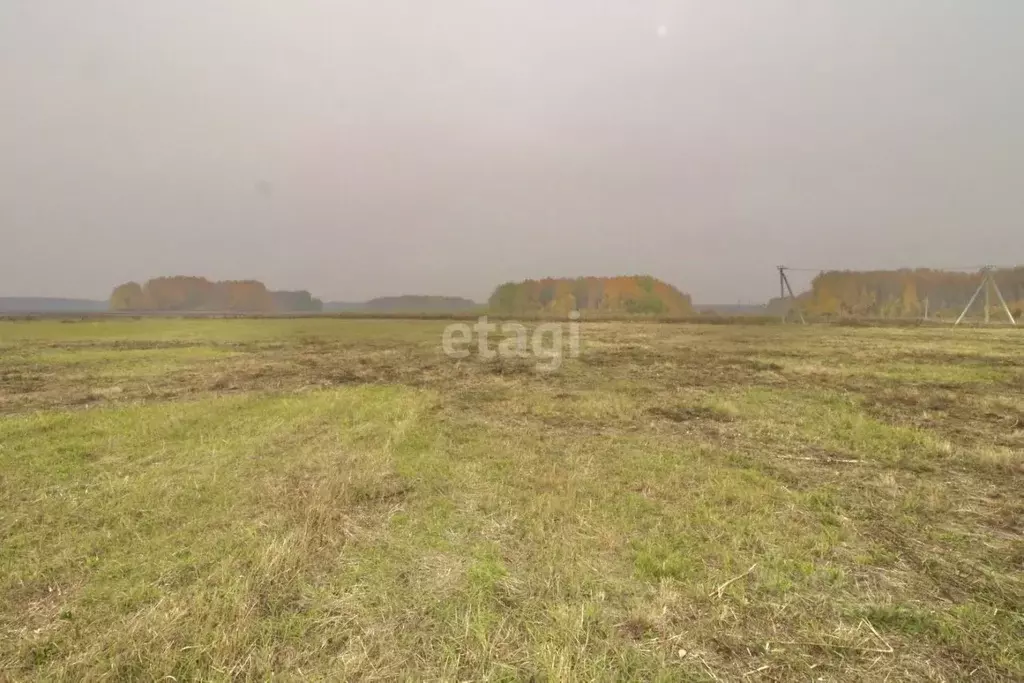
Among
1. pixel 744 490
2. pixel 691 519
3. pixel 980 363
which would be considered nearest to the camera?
pixel 691 519

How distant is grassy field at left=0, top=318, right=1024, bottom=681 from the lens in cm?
343

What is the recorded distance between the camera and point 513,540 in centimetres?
523

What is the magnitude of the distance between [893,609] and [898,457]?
5835 mm

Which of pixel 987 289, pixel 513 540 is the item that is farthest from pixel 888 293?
pixel 513 540

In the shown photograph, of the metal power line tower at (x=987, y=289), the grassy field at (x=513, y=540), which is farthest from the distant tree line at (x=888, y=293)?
the grassy field at (x=513, y=540)

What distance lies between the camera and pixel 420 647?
3514mm

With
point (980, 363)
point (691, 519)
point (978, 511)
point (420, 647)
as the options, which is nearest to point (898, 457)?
point (978, 511)

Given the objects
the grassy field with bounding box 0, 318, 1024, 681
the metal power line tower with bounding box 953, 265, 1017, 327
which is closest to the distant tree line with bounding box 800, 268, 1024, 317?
the metal power line tower with bounding box 953, 265, 1017, 327

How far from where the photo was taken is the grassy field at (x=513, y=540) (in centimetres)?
343

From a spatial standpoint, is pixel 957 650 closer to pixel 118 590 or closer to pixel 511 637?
pixel 511 637

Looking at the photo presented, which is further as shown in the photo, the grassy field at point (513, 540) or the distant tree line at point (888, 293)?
the distant tree line at point (888, 293)

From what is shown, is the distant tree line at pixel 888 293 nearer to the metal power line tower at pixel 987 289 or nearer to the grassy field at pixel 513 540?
the metal power line tower at pixel 987 289

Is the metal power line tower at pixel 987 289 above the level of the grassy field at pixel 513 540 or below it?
above

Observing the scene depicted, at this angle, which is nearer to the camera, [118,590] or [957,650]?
[957,650]
